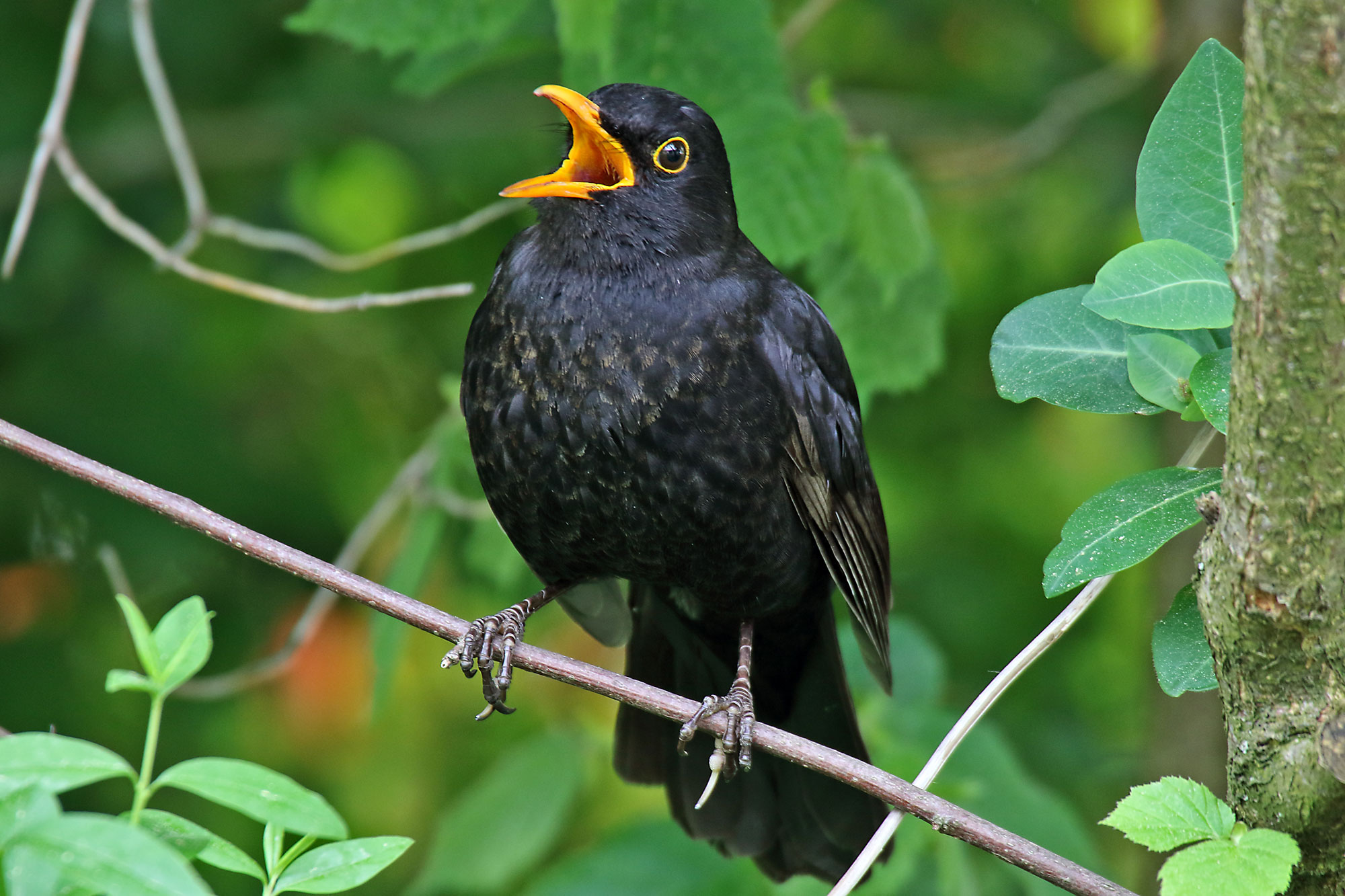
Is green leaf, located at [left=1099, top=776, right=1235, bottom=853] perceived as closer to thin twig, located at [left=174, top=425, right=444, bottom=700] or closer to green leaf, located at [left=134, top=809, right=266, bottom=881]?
green leaf, located at [left=134, top=809, right=266, bottom=881]

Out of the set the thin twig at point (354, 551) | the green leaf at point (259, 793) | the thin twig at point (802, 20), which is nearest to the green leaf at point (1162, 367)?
the green leaf at point (259, 793)

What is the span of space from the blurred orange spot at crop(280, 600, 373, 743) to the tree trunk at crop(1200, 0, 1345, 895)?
3.39 metres

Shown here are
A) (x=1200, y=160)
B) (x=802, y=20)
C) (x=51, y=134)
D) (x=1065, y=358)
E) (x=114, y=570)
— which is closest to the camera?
(x=1200, y=160)

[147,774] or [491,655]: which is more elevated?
[147,774]

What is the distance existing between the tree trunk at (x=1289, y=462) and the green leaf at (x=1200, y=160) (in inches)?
20.8

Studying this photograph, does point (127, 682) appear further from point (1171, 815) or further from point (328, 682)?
point (328, 682)

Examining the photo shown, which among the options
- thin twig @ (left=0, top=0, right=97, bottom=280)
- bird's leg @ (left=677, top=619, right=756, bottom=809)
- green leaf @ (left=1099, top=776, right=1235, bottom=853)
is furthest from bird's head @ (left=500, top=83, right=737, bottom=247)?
green leaf @ (left=1099, top=776, right=1235, bottom=853)

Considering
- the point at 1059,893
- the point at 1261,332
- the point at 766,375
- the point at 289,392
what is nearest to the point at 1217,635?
the point at 1261,332

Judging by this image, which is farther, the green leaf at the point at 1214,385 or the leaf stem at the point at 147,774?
the green leaf at the point at 1214,385

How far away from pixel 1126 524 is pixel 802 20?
2.35 metres

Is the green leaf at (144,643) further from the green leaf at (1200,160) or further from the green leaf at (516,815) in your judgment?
the green leaf at (516,815)

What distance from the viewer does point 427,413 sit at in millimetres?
5164

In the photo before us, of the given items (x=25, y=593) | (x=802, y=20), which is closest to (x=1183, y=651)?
(x=802, y=20)

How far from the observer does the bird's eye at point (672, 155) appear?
3.04 m
